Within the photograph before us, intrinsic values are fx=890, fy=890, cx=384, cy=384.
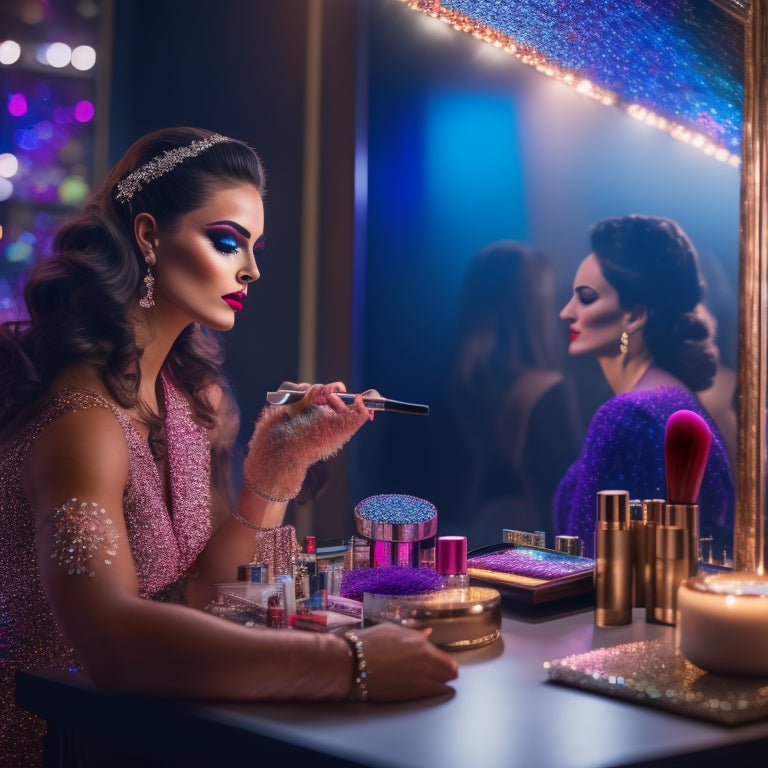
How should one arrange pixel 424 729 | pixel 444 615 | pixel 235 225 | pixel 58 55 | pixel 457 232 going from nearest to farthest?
pixel 424 729
pixel 444 615
pixel 58 55
pixel 235 225
pixel 457 232

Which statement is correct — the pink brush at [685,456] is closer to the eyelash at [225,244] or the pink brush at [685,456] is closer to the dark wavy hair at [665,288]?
the dark wavy hair at [665,288]

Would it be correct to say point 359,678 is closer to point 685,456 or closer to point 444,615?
point 444,615

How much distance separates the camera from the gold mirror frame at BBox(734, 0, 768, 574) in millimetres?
1180

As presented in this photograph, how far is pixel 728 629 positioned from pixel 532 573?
39 cm

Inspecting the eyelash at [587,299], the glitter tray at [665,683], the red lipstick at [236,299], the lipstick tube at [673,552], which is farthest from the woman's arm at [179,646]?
the eyelash at [587,299]

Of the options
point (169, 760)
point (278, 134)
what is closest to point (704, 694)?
point (169, 760)

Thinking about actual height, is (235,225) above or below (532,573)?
above

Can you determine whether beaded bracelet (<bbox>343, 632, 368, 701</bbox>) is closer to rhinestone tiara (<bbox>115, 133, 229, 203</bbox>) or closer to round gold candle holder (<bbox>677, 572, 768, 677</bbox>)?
round gold candle holder (<bbox>677, 572, 768, 677</bbox>)

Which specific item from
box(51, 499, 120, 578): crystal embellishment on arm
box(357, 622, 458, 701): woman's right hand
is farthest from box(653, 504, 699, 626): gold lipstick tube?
box(51, 499, 120, 578): crystal embellishment on arm

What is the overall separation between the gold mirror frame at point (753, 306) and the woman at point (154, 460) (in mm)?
535

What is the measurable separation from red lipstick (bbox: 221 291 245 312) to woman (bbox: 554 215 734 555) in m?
0.49

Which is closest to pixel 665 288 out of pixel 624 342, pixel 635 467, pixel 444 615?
pixel 624 342

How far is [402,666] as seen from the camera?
30.6 inches

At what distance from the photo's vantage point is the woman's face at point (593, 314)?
51.1 inches
